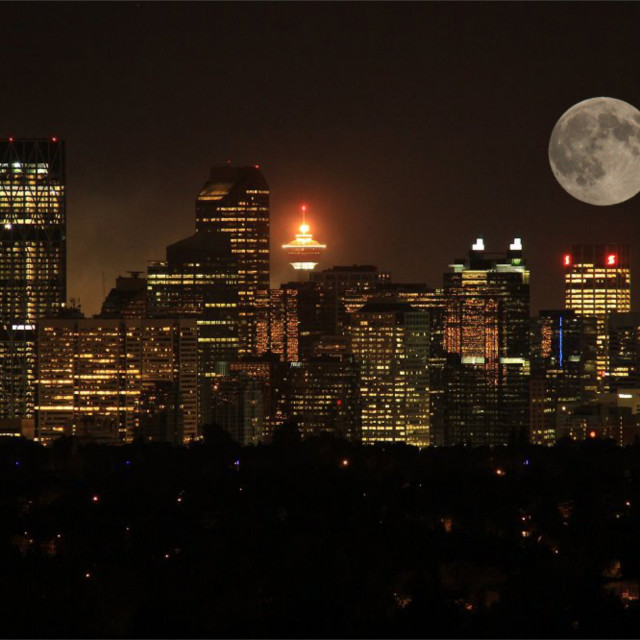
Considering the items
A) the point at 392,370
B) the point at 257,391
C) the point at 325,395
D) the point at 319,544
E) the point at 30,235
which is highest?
the point at 30,235

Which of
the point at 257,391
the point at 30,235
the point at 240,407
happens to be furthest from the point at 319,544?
the point at 30,235

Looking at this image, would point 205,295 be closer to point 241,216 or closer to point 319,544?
point 241,216

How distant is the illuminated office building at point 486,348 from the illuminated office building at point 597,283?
6.91m

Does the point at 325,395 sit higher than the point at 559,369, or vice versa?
the point at 559,369

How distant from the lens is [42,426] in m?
92.5

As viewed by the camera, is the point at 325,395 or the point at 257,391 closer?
the point at 257,391

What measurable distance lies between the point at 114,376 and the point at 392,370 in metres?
14.1

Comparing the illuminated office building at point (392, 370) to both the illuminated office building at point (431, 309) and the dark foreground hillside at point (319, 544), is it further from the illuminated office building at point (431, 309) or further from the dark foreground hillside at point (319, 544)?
the dark foreground hillside at point (319, 544)

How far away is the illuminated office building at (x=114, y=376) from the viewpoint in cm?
9131

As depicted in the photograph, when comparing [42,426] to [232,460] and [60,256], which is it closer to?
[60,256]

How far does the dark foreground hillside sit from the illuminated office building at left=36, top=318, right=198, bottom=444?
28612mm

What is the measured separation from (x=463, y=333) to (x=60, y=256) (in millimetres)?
20184

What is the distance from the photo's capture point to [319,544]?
4169 centimetres

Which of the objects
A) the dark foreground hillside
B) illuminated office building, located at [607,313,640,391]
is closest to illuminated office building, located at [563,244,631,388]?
illuminated office building, located at [607,313,640,391]
